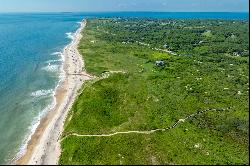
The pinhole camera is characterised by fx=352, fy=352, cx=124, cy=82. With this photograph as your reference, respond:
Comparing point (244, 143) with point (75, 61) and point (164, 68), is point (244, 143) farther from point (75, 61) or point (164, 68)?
Result: point (75, 61)

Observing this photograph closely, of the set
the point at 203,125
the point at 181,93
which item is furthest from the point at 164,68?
the point at 203,125

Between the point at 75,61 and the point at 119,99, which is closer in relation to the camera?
the point at 119,99

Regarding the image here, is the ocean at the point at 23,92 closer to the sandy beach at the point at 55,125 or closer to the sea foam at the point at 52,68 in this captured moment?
the sea foam at the point at 52,68

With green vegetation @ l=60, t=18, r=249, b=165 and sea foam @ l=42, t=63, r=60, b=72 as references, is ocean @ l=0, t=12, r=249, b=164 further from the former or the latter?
green vegetation @ l=60, t=18, r=249, b=165

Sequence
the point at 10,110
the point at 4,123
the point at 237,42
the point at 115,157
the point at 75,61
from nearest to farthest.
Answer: the point at 115,157 → the point at 4,123 → the point at 10,110 → the point at 75,61 → the point at 237,42

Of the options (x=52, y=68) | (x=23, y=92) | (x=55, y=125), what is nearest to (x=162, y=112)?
(x=55, y=125)

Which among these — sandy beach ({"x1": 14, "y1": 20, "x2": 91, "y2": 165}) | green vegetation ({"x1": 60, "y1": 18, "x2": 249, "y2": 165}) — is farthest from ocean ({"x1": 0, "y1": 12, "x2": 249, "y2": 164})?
green vegetation ({"x1": 60, "y1": 18, "x2": 249, "y2": 165})

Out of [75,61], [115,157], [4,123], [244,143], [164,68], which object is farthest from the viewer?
[75,61]
